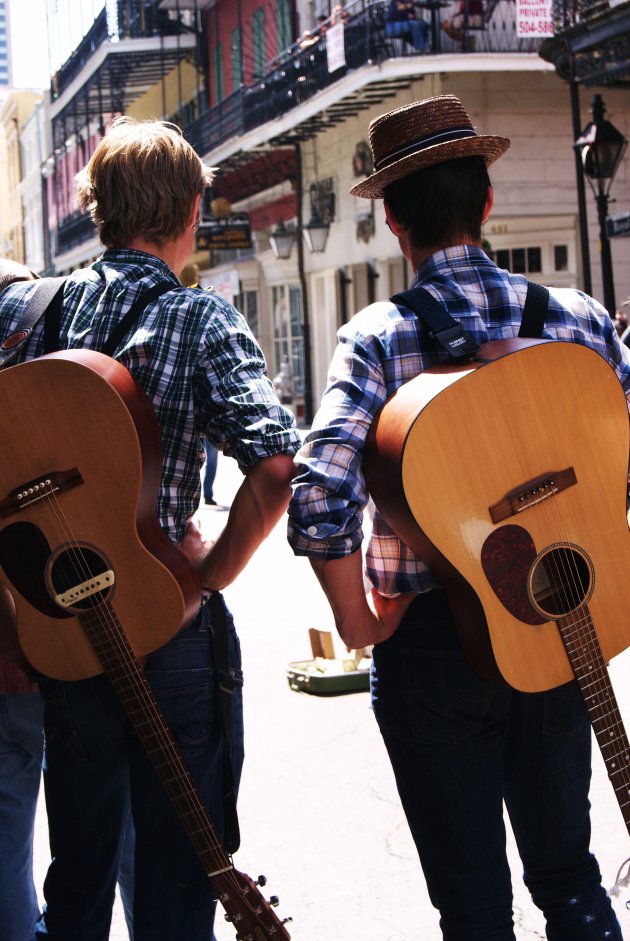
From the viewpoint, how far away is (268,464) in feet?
7.74

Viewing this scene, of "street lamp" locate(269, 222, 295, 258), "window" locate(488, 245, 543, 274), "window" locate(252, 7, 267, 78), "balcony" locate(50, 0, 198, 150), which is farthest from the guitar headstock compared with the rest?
"balcony" locate(50, 0, 198, 150)

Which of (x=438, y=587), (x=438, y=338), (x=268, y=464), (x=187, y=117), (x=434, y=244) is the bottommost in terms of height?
(x=438, y=587)

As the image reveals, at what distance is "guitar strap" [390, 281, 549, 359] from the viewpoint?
7.18ft

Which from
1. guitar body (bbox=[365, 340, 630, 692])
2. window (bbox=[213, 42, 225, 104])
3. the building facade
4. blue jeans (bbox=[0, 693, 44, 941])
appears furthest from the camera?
window (bbox=[213, 42, 225, 104])

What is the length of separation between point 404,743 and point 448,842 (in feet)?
0.62

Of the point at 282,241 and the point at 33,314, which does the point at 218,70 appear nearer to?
the point at 282,241

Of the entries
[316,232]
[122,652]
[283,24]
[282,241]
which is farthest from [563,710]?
[283,24]

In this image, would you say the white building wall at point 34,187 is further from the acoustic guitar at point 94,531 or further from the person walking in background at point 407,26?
the acoustic guitar at point 94,531

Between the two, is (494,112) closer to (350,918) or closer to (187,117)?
(187,117)

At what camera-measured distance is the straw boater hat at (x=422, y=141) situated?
2303 mm

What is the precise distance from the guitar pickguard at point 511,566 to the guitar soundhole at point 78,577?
2.18ft

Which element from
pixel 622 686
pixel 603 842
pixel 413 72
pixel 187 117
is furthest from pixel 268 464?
pixel 187 117

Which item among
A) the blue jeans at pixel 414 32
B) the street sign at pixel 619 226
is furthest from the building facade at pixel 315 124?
the street sign at pixel 619 226

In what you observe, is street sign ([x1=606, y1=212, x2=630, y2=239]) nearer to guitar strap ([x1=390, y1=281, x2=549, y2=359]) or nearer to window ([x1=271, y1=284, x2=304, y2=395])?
guitar strap ([x1=390, y1=281, x2=549, y2=359])
